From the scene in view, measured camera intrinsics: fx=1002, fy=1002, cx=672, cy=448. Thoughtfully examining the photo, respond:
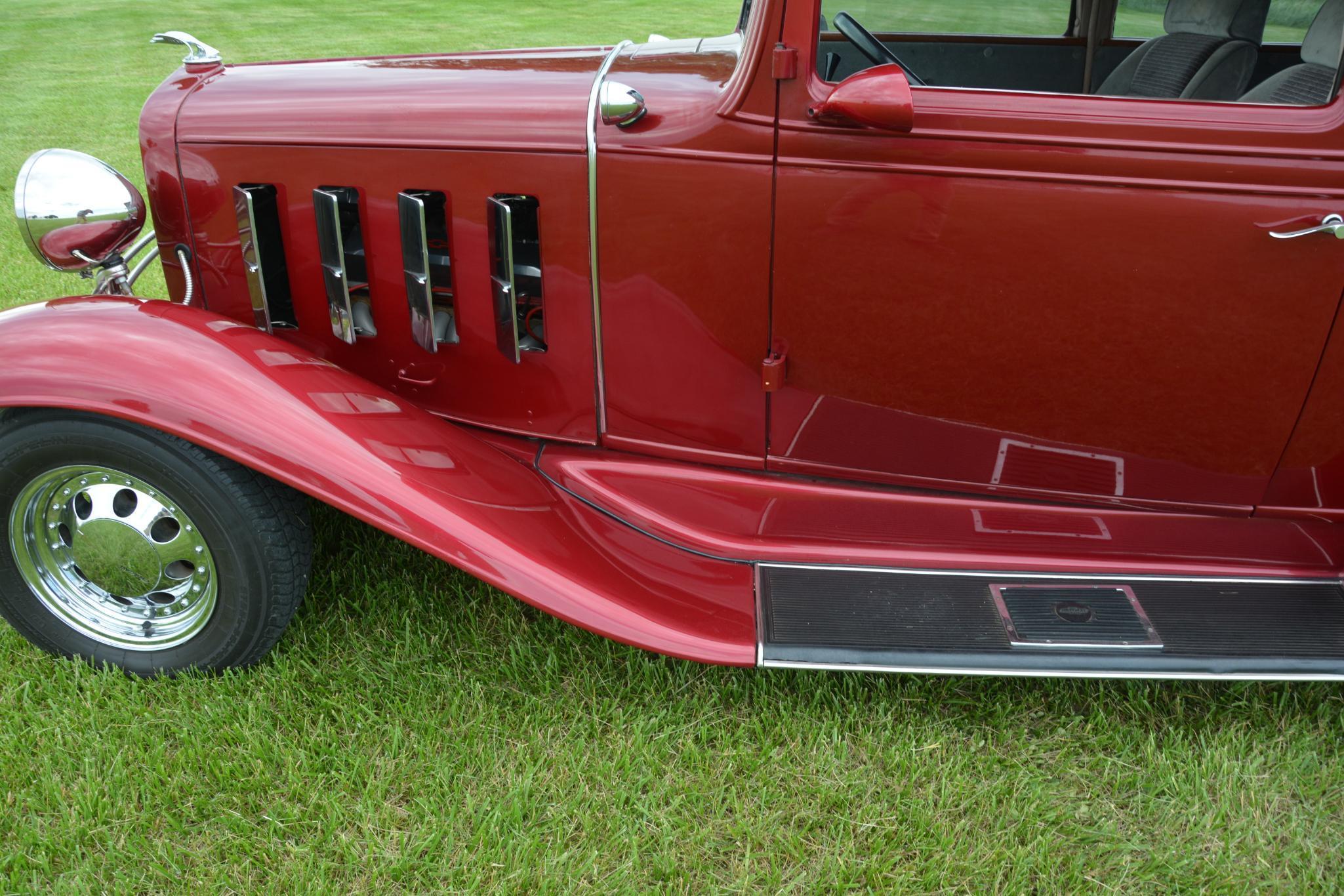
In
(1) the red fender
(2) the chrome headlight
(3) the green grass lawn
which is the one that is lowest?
(3) the green grass lawn

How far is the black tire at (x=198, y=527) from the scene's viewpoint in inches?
85.5

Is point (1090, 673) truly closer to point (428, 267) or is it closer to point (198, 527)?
point (428, 267)

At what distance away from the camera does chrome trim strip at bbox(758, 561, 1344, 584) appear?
90.3 inches

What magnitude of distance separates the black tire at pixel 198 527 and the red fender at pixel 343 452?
9cm

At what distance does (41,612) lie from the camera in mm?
2414

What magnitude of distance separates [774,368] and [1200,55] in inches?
48.0

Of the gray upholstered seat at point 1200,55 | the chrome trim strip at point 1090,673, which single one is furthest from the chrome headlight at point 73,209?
the gray upholstered seat at point 1200,55

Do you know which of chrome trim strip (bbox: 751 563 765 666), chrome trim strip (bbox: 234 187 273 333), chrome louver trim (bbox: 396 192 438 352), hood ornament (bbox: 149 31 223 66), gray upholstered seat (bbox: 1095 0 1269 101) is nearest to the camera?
chrome trim strip (bbox: 751 563 765 666)

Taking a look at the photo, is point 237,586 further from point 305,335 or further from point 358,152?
point 358,152

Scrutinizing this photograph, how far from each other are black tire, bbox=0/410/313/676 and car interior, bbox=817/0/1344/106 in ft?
5.07

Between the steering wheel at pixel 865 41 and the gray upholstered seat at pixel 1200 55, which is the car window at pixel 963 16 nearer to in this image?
the steering wheel at pixel 865 41

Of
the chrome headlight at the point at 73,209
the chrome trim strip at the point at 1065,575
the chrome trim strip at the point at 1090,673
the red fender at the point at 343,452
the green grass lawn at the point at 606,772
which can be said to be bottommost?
the green grass lawn at the point at 606,772

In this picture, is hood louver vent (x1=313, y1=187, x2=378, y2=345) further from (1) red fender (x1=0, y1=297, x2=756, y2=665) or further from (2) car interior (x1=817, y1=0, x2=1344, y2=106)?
(2) car interior (x1=817, y1=0, x2=1344, y2=106)

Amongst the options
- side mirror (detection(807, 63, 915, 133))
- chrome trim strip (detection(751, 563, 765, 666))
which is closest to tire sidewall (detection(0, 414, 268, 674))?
A: chrome trim strip (detection(751, 563, 765, 666))
